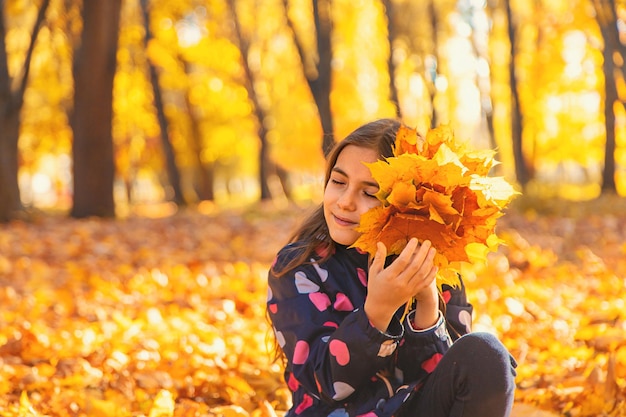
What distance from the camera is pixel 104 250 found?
6.71 meters

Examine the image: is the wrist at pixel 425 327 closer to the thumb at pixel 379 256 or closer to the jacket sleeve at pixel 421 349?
the jacket sleeve at pixel 421 349

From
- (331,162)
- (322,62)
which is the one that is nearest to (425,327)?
(331,162)

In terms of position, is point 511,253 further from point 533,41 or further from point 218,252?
point 533,41

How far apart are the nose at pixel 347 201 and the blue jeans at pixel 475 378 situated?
0.47 meters

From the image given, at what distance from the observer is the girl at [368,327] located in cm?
180

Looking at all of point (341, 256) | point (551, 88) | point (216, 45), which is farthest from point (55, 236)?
point (551, 88)

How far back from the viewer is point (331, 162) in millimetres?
2256

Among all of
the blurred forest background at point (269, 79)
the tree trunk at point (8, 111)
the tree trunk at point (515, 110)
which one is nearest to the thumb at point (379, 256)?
the blurred forest background at point (269, 79)

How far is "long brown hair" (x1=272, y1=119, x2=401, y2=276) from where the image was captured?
2125 mm

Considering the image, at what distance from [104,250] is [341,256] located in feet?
16.3

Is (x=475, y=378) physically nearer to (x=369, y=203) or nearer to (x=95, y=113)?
(x=369, y=203)

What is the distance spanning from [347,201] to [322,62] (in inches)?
344

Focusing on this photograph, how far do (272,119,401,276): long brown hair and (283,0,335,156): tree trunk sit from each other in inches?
310

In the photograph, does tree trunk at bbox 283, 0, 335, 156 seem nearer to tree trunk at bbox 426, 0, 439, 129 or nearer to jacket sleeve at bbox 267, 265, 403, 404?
tree trunk at bbox 426, 0, 439, 129
